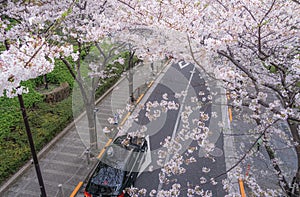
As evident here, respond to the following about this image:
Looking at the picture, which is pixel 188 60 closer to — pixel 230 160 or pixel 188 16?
pixel 188 16

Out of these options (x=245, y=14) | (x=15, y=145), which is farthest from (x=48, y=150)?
(x=245, y=14)

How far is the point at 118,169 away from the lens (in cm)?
790

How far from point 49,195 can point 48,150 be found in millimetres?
2417

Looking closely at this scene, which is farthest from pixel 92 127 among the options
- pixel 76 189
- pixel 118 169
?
pixel 76 189

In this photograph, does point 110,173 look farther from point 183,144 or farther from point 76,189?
point 183,144

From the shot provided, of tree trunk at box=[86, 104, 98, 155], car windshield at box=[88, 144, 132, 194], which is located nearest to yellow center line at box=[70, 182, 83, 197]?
car windshield at box=[88, 144, 132, 194]

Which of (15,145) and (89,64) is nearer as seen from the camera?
(15,145)

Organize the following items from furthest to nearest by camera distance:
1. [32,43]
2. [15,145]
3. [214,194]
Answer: [15,145] → [214,194] → [32,43]

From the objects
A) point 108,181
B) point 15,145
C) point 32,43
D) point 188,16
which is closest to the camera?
point 32,43

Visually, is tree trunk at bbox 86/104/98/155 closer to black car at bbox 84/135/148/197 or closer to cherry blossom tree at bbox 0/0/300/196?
black car at bbox 84/135/148/197

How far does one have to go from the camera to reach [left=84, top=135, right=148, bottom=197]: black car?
7359mm

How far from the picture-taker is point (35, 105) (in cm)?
1122

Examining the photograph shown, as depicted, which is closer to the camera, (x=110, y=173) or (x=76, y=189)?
(x=110, y=173)

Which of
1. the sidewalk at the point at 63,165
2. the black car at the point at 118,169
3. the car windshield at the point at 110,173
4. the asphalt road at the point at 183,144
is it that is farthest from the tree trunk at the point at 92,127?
the asphalt road at the point at 183,144
